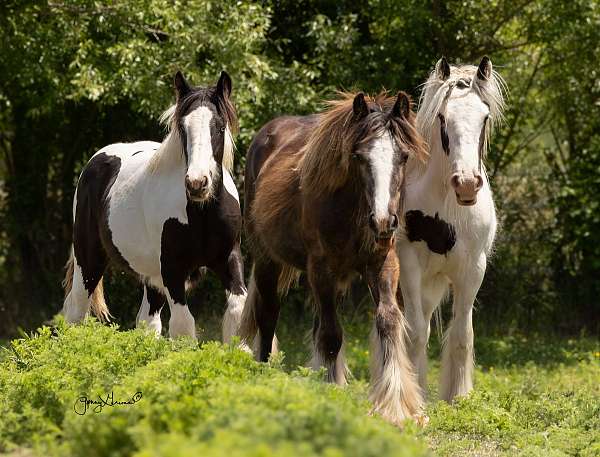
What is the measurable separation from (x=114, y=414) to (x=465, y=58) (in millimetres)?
10284

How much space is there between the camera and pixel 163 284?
8.03 meters

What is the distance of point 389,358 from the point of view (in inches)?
257

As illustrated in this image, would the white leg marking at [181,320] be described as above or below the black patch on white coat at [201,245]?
below

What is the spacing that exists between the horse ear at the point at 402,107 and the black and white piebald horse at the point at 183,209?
143 centimetres

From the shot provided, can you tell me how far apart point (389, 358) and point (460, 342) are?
1559mm

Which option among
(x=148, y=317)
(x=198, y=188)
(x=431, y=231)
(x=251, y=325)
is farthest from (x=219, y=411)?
(x=148, y=317)

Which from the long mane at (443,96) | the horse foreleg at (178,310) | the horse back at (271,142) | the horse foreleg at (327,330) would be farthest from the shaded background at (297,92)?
the horse foreleg at (327,330)

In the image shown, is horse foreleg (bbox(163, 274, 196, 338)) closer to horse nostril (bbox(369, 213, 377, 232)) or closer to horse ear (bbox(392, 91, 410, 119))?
horse nostril (bbox(369, 213, 377, 232))

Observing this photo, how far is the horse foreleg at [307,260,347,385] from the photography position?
7.05 m

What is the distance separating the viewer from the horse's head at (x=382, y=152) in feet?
20.6

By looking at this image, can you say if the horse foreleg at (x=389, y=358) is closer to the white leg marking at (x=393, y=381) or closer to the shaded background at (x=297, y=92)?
the white leg marking at (x=393, y=381)

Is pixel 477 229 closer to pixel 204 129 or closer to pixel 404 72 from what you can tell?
pixel 204 129

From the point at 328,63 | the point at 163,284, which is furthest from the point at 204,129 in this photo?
the point at 328,63

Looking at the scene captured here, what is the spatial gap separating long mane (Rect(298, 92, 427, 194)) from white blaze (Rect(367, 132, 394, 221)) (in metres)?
0.07
